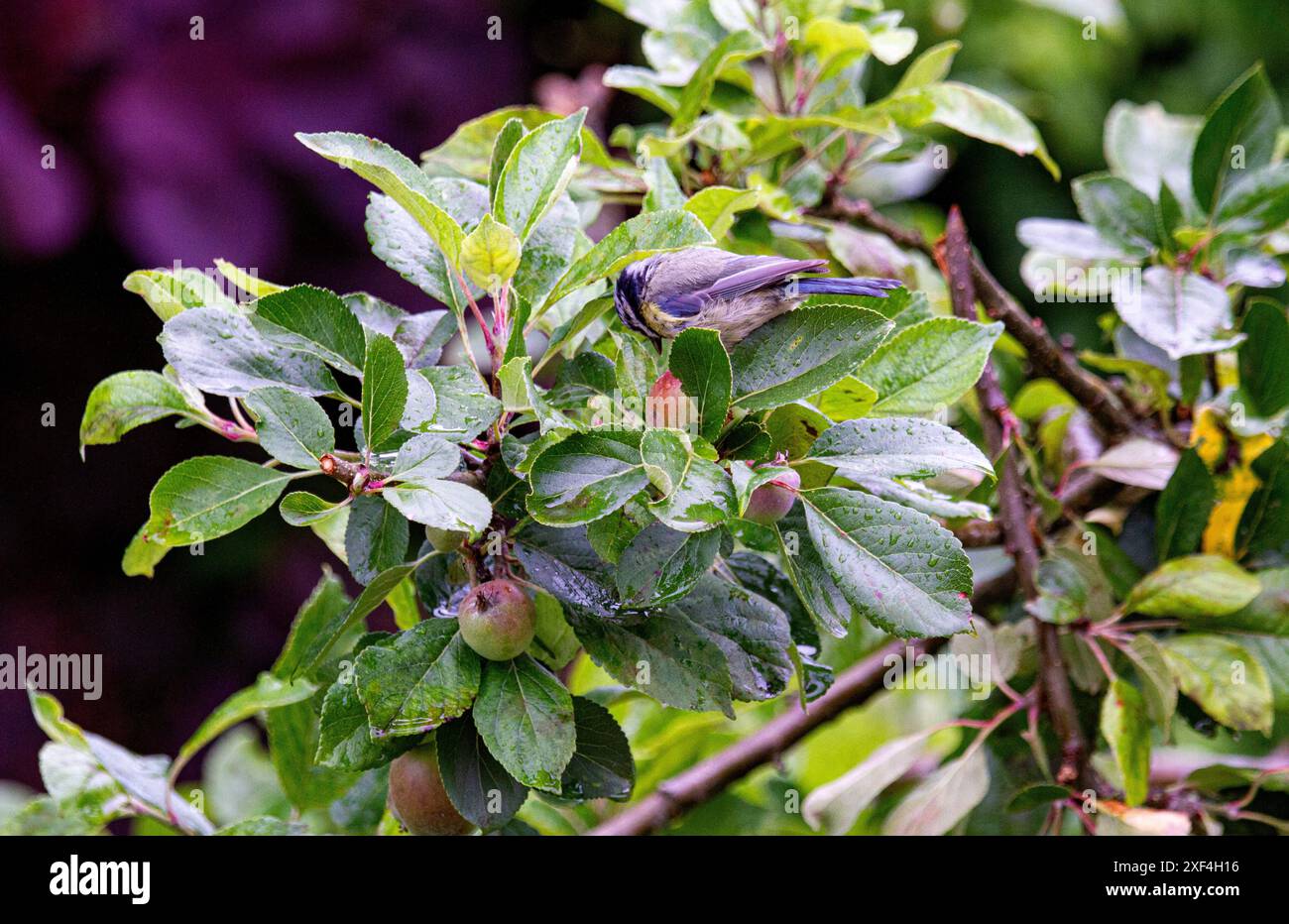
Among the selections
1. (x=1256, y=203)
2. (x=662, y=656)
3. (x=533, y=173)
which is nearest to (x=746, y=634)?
(x=662, y=656)

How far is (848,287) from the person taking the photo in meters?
0.65

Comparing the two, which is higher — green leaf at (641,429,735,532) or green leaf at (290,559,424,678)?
green leaf at (641,429,735,532)

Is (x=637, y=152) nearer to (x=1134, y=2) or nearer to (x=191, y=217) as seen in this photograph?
(x=191, y=217)

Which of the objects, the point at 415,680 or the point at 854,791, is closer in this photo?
the point at 415,680

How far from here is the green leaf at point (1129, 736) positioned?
2.35ft

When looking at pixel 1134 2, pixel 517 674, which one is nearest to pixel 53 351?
pixel 517 674

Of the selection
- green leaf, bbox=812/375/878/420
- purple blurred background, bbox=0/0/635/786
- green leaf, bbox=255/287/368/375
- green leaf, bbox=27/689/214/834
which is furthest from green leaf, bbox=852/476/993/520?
purple blurred background, bbox=0/0/635/786

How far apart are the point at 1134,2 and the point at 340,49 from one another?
1.42 meters

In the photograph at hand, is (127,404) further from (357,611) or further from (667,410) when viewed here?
(667,410)

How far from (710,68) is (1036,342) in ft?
0.97

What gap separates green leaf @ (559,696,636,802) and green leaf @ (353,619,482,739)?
0.08m

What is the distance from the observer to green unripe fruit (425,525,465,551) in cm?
55

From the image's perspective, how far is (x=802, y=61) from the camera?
2.93 feet

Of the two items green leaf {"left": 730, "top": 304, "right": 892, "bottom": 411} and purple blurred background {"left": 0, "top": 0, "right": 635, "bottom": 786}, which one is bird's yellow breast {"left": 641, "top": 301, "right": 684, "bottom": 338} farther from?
purple blurred background {"left": 0, "top": 0, "right": 635, "bottom": 786}
